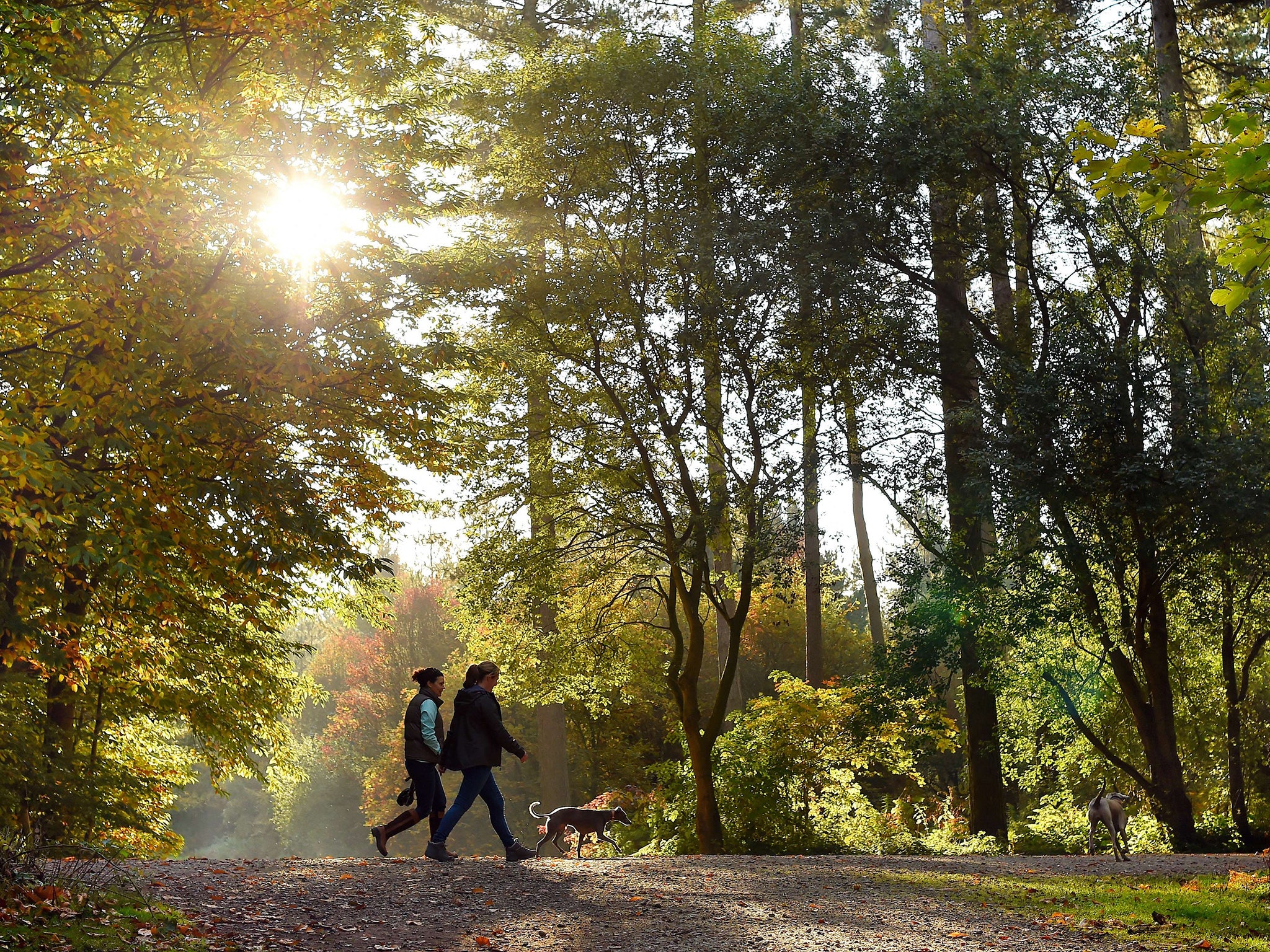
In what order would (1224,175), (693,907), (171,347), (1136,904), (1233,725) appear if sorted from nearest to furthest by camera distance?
(1224,175) < (171,347) < (693,907) < (1136,904) < (1233,725)

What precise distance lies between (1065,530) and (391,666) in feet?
86.4

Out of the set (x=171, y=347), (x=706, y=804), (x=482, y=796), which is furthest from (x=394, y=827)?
(x=706, y=804)

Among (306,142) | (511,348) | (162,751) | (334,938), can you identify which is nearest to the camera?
(334,938)

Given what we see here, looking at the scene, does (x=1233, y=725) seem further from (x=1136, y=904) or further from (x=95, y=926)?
(x=95, y=926)

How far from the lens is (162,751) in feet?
44.0

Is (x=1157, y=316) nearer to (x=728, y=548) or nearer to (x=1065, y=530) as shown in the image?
(x=1065, y=530)

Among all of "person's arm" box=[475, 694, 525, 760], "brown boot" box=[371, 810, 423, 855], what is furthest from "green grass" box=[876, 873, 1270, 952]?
"brown boot" box=[371, 810, 423, 855]

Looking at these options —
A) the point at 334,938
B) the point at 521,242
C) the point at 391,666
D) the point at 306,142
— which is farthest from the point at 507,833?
the point at 391,666

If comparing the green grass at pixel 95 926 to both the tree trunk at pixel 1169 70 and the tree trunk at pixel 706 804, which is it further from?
the tree trunk at pixel 1169 70

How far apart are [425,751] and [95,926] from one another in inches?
142

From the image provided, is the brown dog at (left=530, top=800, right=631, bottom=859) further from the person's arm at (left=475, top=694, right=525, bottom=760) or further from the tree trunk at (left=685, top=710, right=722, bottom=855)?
the tree trunk at (left=685, top=710, right=722, bottom=855)

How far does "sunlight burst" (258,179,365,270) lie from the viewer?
293 inches

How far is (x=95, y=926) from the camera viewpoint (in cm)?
483

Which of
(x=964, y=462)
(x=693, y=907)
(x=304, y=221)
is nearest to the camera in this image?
(x=693, y=907)
